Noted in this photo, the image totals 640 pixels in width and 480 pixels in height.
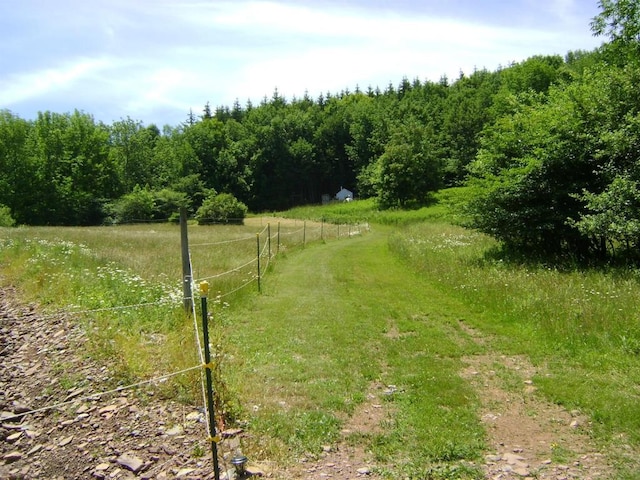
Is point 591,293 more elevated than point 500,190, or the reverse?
point 500,190

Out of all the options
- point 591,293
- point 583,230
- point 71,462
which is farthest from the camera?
point 583,230

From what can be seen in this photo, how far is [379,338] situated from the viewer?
31.2 ft

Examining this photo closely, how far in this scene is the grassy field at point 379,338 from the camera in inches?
225

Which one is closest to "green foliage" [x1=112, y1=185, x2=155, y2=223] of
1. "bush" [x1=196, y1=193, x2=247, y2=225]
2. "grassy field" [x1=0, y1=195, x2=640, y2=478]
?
"bush" [x1=196, y1=193, x2=247, y2=225]

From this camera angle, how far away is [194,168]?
8319 centimetres

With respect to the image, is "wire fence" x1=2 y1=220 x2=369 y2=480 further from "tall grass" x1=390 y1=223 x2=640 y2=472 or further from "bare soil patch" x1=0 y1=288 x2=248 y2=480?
"tall grass" x1=390 y1=223 x2=640 y2=472

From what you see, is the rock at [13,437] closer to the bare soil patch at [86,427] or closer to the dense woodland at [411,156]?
the bare soil patch at [86,427]

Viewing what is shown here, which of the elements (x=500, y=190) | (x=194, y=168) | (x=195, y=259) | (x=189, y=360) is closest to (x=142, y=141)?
(x=194, y=168)

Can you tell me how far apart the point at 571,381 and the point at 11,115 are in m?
73.0

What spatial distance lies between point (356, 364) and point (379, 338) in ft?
5.12

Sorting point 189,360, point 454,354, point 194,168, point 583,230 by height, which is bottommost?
point 454,354

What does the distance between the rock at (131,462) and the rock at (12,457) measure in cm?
152

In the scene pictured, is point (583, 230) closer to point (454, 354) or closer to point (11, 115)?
point (454, 354)

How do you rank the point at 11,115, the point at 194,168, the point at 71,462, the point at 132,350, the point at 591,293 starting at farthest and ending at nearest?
1. the point at 194,168
2. the point at 11,115
3. the point at 591,293
4. the point at 132,350
5. the point at 71,462
